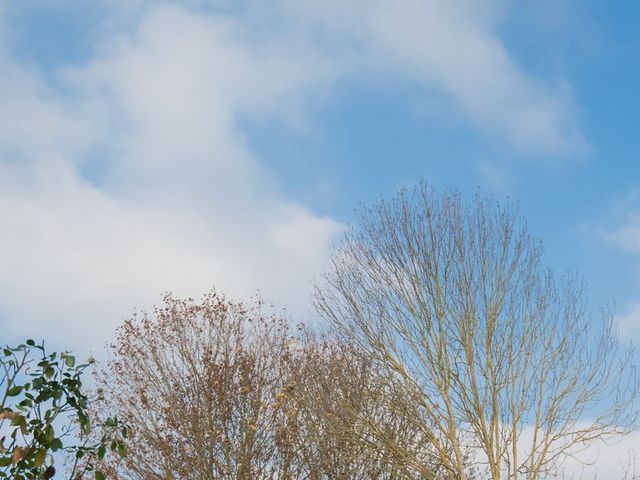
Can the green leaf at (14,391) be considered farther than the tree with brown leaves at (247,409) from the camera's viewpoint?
No

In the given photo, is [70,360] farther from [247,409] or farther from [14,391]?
[247,409]

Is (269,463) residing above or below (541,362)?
below

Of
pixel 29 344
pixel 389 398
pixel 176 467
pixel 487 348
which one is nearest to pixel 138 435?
pixel 176 467

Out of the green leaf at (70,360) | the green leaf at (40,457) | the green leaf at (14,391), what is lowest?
the green leaf at (40,457)

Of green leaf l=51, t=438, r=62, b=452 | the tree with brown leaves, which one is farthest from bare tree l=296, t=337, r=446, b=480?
green leaf l=51, t=438, r=62, b=452

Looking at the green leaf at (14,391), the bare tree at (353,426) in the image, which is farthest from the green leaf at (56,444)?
the bare tree at (353,426)

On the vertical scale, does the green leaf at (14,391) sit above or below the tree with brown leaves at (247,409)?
below

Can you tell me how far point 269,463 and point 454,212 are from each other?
20.1ft

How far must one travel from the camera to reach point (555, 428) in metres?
→ 12.6

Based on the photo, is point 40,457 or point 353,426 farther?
point 353,426

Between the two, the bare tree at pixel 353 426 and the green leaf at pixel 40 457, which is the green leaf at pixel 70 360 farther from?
the bare tree at pixel 353 426

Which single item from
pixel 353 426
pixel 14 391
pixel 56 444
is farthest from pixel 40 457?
pixel 353 426

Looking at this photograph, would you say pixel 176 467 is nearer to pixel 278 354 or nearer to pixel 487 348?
pixel 278 354

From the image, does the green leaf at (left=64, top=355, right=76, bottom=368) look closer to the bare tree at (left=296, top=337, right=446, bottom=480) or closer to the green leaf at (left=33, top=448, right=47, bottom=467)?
the green leaf at (left=33, top=448, right=47, bottom=467)
